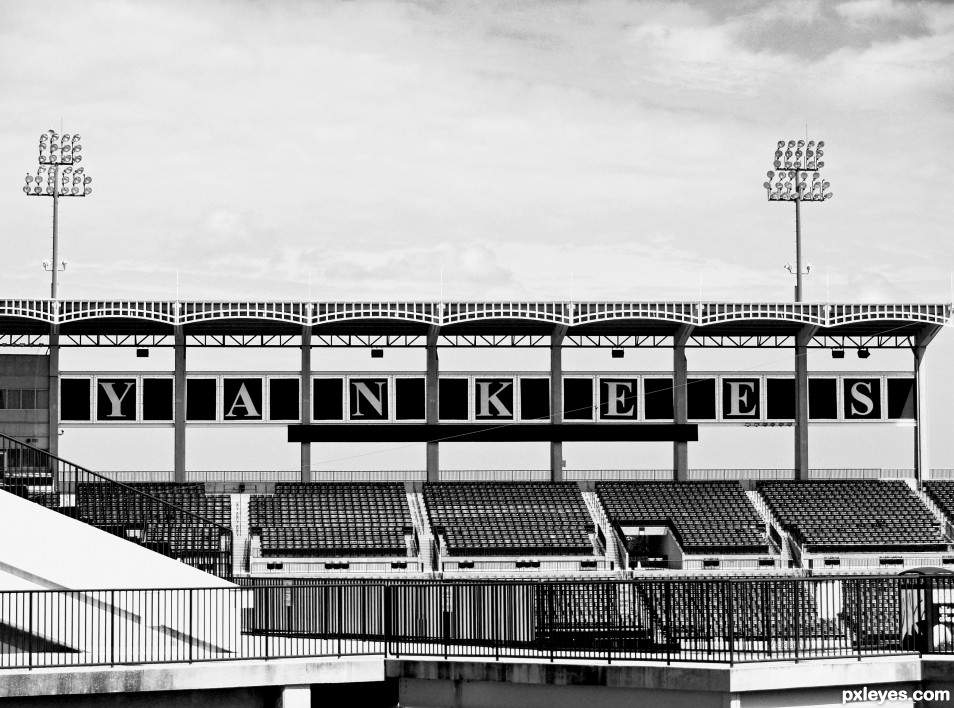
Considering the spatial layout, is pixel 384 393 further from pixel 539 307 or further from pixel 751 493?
pixel 751 493

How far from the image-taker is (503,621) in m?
23.9

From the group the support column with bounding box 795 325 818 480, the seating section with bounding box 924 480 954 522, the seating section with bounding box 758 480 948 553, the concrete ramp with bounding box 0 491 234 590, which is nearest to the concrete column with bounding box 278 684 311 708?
the concrete ramp with bounding box 0 491 234 590

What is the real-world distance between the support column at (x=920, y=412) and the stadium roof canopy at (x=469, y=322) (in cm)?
10

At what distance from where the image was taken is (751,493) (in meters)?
56.1

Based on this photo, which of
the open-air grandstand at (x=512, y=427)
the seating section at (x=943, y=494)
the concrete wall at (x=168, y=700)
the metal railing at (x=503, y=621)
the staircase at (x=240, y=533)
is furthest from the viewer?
the seating section at (x=943, y=494)

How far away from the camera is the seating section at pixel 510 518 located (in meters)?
51.2

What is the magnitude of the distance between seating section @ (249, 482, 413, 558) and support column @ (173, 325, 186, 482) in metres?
3.14

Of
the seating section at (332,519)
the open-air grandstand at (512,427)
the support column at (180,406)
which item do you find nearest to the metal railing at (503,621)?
the open-air grandstand at (512,427)

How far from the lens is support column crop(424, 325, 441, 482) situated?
2149 inches

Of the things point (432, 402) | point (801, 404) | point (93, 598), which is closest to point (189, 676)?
point (93, 598)

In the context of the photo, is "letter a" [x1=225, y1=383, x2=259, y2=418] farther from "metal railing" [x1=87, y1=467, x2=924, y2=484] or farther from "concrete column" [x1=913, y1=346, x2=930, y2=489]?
"concrete column" [x1=913, y1=346, x2=930, y2=489]

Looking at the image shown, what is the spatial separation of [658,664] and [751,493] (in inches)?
1357

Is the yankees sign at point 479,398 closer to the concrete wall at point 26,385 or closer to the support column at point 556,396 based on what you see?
the support column at point 556,396

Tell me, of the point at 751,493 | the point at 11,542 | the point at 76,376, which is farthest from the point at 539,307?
the point at 11,542
